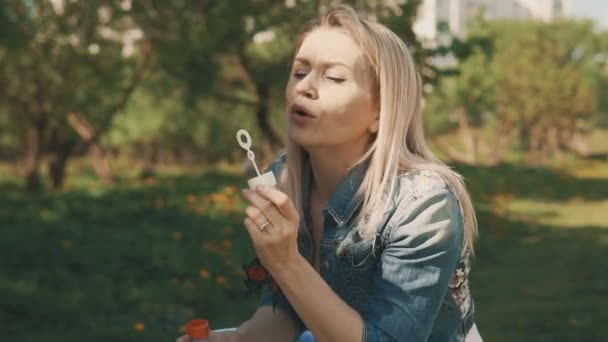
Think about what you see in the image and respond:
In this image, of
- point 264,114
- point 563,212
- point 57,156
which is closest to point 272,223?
point 563,212

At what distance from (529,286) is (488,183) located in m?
9.47

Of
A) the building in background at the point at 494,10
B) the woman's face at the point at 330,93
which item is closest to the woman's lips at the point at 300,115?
the woman's face at the point at 330,93

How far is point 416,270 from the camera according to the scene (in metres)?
1.89

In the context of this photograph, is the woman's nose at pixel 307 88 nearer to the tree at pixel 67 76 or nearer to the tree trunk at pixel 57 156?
the tree at pixel 67 76

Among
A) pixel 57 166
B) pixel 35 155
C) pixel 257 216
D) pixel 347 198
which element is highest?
pixel 257 216

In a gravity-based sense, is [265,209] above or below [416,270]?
above

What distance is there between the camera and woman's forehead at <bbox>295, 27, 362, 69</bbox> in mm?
2039

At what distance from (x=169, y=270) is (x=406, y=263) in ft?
15.9

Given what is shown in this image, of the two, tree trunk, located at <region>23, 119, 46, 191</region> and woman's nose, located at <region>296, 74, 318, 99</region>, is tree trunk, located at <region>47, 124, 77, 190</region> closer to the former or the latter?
tree trunk, located at <region>23, 119, 46, 191</region>

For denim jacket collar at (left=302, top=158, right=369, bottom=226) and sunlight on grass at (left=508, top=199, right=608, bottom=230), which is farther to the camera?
sunlight on grass at (left=508, top=199, right=608, bottom=230)

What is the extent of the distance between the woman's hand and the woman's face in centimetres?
39

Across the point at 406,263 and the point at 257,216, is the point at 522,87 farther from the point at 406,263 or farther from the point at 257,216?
the point at 257,216

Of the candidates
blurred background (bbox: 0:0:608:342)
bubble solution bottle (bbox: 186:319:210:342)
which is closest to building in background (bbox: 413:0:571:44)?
blurred background (bbox: 0:0:608:342)

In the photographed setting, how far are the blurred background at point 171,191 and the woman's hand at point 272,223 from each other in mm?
1947
